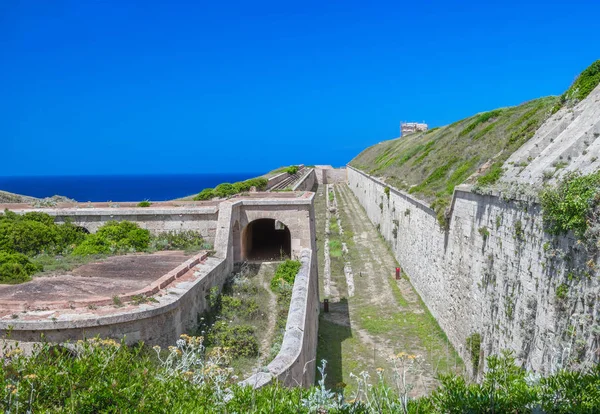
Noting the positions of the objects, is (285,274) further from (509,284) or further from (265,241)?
(265,241)

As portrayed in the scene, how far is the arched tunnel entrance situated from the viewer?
19423 millimetres

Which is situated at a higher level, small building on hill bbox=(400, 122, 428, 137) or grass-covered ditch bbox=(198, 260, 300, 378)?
small building on hill bbox=(400, 122, 428, 137)

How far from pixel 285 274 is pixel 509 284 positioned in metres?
6.52

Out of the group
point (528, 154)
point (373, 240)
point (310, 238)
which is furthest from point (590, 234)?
point (373, 240)

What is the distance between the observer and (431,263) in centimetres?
1803

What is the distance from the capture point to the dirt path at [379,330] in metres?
13.4

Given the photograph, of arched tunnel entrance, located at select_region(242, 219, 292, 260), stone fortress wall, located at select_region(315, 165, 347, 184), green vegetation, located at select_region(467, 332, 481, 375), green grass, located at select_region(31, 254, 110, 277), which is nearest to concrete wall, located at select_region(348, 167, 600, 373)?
green vegetation, located at select_region(467, 332, 481, 375)

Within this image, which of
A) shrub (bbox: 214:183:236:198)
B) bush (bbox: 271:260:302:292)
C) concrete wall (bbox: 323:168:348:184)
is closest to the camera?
bush (bbox: 271:260:302:292)

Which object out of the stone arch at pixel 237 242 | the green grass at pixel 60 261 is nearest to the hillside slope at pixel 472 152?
the stone arch at pixel 237 242

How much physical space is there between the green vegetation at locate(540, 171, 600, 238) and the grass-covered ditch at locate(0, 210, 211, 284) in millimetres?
10373

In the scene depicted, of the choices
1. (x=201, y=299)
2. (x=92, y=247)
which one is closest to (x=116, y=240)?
(x=92, y=247)

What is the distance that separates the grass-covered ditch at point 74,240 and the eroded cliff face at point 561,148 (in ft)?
32.0

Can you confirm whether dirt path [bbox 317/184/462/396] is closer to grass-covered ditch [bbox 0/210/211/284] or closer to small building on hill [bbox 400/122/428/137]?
grass-covered ditch [bbox 0/210/211/284]

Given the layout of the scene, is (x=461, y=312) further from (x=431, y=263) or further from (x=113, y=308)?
(x=113, y=308)
